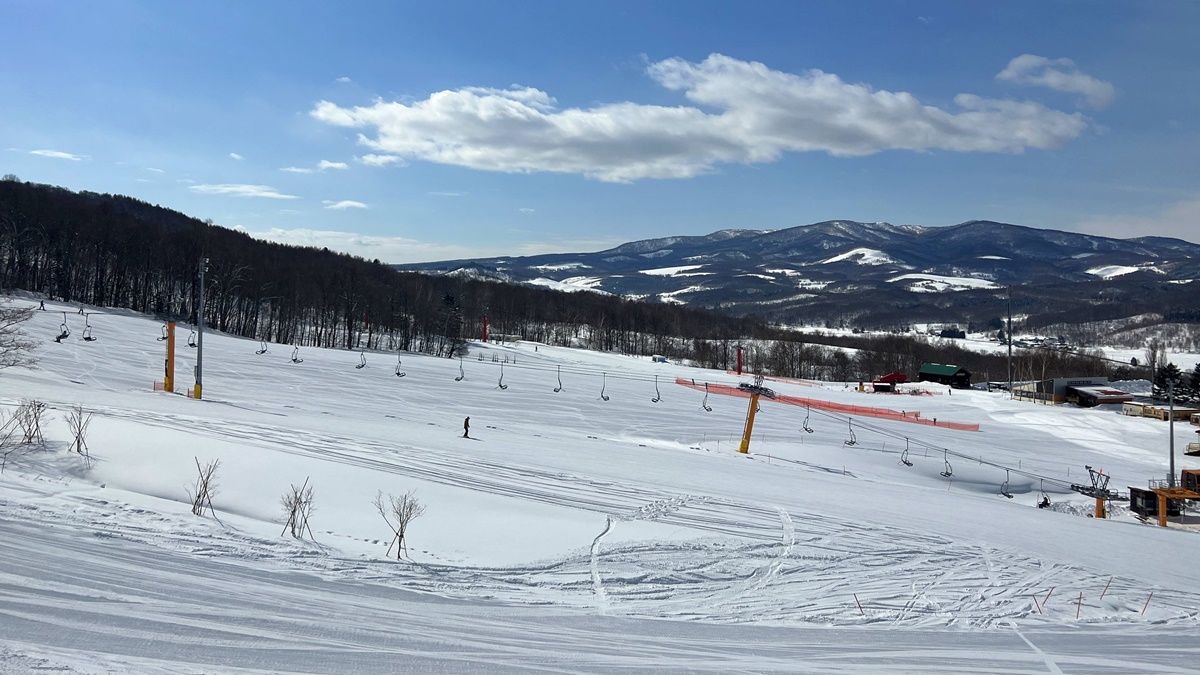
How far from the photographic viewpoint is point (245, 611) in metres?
8.80

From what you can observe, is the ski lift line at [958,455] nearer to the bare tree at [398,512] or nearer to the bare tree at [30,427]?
the bare tree at [398,512]

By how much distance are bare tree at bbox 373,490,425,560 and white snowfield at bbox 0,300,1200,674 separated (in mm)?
271

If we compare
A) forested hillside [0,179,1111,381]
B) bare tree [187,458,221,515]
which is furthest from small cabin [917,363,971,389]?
bare tree [187,458,221,515]

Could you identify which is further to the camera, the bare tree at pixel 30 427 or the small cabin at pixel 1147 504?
the small cabin at pixel 1147 504

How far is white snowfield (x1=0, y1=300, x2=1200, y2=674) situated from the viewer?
28.0 ft

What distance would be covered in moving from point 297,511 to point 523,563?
14.9 ft

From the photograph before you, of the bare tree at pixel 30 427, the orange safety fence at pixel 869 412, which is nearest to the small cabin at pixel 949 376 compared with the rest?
the orange safety fence at pixel 869 412

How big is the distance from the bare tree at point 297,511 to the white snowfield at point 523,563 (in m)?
0.23

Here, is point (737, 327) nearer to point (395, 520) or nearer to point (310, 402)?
point (310, 402)

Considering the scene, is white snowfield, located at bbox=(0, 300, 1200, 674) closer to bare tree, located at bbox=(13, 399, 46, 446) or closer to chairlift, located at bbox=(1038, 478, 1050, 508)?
bare tree, located at bbox=(13, 399, 46, 446)

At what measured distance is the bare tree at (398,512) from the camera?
12180mm

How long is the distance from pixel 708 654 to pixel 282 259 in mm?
113965

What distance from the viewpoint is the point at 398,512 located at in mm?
12547

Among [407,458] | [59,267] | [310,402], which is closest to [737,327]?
[59,267]
